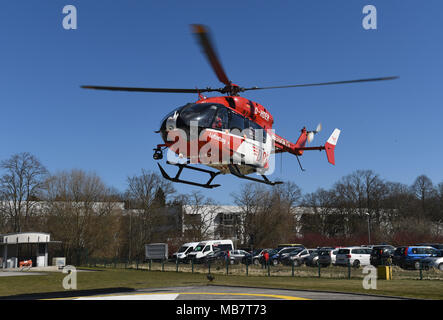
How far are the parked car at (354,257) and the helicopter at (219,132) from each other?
17.0 m

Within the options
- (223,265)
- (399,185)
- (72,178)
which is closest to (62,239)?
(72,178)

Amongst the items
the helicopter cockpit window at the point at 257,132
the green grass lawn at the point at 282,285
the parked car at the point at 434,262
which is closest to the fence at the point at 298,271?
the parked car at the point at 434,262

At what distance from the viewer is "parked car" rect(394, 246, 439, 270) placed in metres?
28.3

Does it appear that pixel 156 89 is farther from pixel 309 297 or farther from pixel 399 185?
pixel 399 185

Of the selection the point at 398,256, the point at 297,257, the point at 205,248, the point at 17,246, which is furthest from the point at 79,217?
the point at 398,256

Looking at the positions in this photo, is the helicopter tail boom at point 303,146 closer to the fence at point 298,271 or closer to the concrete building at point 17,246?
the fence at point 298,271

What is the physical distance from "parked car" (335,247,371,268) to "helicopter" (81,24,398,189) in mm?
16975

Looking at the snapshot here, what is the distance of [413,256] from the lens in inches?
1120

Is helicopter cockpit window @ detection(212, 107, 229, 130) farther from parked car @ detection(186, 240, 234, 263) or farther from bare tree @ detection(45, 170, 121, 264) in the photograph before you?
bare tree @ detection(45, 170, 121, 264)

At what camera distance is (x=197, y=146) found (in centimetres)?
1396

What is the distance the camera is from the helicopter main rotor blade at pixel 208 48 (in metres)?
10.2

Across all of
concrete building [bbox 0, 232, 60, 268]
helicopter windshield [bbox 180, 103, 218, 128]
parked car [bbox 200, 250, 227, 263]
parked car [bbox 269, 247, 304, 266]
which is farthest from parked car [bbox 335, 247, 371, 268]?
concrete building [bbox 0, 232, 60, 268]

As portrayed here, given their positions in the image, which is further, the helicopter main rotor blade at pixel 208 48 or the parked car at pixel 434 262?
the parked car at pixel 434 262
